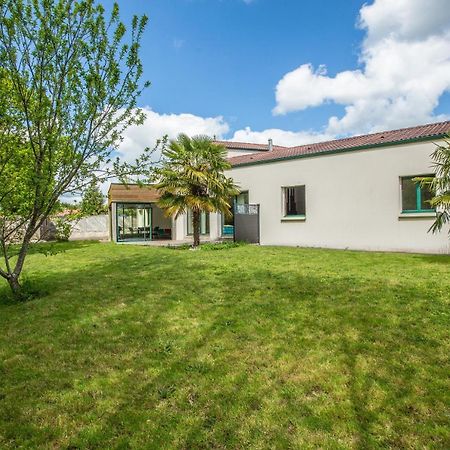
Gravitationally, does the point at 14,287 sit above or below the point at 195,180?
below

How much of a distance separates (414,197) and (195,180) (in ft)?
30.2

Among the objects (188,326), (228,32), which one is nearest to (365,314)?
(188,326)

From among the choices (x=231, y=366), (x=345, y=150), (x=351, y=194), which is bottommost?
(x=231, y=366)

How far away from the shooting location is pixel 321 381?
3.71 m

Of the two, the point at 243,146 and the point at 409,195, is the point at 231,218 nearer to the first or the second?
the point at 409,195

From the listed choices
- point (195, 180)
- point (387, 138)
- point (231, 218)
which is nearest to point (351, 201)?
point (387, 138)

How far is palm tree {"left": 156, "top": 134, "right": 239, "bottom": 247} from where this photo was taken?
52.3 ft

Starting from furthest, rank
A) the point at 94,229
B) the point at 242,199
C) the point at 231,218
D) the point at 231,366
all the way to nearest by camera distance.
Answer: the point at 94,229 → the point at 242,199 → the point at 231,218 → the point at 231,366

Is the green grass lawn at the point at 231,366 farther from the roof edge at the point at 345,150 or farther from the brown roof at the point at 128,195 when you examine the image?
the brown roof at the point at 128,195

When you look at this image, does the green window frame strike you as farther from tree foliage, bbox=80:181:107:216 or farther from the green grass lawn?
tree foliage, bbox=80:181:107:216

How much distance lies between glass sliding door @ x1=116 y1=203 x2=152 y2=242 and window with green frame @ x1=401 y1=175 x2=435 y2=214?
56.3 ft

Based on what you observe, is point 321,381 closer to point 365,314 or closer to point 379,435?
point 379,435

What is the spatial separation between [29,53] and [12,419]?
6.03 metres

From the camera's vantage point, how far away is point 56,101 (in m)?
6.52
